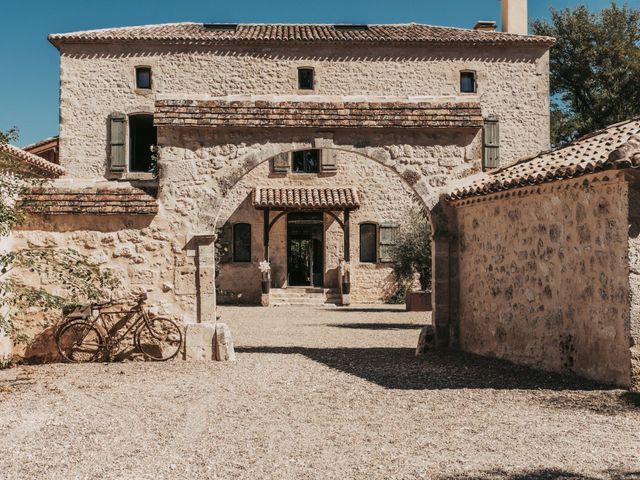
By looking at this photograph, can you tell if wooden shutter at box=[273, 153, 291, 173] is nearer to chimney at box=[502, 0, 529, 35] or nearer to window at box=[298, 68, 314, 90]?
window at box=[298, 68, 314, 90]

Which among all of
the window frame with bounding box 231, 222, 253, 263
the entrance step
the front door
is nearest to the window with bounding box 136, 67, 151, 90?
the window frame with bounding box 231, 222, 253, 263

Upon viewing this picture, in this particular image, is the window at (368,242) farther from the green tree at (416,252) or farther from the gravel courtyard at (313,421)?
the gravel courtyard at (313,421)

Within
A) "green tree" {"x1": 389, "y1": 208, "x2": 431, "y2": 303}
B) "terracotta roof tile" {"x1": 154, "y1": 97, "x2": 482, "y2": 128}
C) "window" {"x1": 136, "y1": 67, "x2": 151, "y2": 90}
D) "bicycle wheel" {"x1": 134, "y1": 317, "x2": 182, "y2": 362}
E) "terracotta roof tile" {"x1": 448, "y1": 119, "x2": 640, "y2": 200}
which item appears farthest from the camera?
"window" {"x1": 136, "y1": 67, "x2": 151, "y2": 90}

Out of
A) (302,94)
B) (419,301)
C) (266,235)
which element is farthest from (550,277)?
(302,94)

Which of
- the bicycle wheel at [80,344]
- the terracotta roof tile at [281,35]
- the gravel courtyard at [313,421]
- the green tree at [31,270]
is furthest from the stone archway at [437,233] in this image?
the terracotta roof tile at [281,35]

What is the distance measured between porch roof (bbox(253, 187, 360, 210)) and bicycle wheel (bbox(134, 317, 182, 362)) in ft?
37.8

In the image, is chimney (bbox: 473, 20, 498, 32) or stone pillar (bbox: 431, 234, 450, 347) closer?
stone pillar (bbox: 431, 234, 450, 347)

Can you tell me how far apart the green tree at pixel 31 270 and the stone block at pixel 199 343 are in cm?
117

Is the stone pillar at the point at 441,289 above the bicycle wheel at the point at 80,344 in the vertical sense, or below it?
above

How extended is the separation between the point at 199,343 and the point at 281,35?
1410 cm

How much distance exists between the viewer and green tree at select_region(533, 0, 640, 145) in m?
24.0

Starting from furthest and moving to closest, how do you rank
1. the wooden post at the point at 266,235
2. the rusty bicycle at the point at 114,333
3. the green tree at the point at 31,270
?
the wooden post at the point at 266,235 → the rusty bicycle at the point at 114,333 → the green tree at the point at 31,270

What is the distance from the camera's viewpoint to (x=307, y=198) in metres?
20.8

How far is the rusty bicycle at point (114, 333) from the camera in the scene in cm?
883
